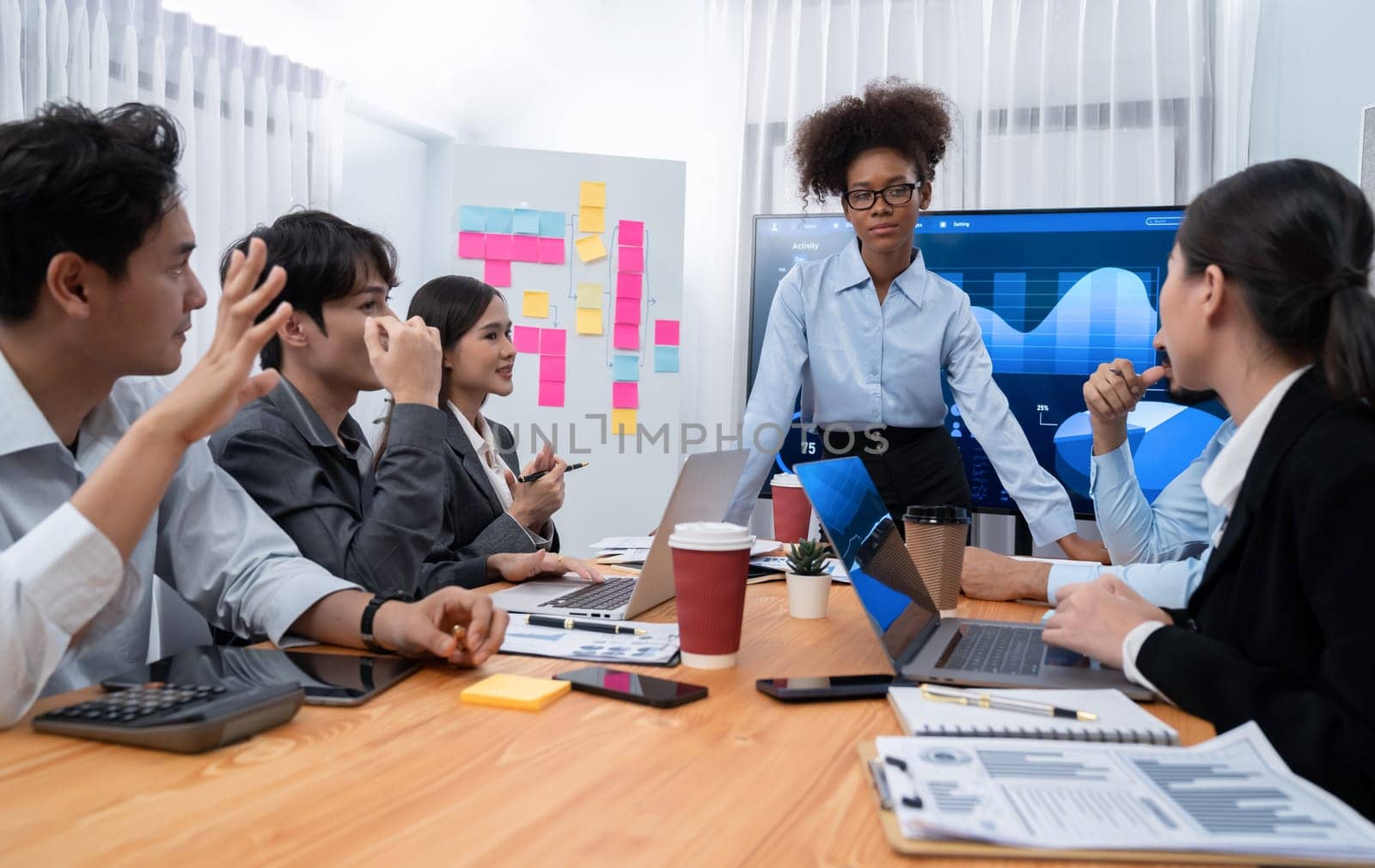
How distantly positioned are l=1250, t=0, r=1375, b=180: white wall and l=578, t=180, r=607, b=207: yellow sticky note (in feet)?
7.58

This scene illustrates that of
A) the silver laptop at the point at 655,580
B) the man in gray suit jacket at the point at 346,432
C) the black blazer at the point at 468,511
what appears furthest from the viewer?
the black blazer at the point at 468,511

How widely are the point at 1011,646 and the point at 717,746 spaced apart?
0.51 m

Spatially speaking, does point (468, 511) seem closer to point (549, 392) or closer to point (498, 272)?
point (549, 392)

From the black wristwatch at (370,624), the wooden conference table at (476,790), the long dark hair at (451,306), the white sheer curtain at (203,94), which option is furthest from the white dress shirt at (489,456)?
the white sheer curtain at (203,94)

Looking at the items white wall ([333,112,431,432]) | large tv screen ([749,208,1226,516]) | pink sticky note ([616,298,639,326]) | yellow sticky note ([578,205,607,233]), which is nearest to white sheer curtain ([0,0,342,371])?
white wall ([333,112,431,432])

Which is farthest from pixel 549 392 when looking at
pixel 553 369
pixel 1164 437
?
pixel 1164 437

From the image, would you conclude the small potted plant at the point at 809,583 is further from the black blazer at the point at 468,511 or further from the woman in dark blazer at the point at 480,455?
the black blazer at the point at 468,511

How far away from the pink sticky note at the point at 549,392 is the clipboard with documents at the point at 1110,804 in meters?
3.07

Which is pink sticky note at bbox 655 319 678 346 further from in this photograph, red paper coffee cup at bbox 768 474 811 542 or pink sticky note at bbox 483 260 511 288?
red paper coffee cup at bbox 768 474 811 542

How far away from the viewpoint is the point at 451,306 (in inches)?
97.4

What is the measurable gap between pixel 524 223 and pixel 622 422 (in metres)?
0.83

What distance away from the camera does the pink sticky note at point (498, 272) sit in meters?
3.71

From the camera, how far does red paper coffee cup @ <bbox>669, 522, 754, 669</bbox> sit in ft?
3.51

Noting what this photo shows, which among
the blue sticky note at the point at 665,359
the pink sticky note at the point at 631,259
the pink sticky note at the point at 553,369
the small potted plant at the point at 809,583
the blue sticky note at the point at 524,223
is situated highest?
the blue sticky note at the point at 524,223
